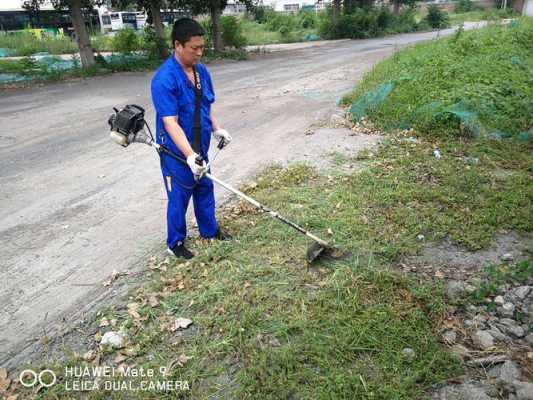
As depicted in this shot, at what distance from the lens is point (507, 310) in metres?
3.10

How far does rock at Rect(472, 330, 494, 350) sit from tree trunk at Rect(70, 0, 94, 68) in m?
16.1

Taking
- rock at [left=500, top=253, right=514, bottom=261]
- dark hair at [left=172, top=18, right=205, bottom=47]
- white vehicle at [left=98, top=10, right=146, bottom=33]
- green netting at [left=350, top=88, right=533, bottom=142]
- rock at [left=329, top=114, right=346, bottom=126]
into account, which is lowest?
rock at [left=500, top=253, right=514, bottom=261]

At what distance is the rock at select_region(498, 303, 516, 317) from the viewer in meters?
3.08

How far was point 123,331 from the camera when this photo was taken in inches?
122

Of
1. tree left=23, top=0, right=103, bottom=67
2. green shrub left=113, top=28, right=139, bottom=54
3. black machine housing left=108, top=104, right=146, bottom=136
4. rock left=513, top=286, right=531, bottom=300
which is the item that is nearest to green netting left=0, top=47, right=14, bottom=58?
tree left=23, top=0, right=103, bottom=67

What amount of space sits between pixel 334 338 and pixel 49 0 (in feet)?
57.3

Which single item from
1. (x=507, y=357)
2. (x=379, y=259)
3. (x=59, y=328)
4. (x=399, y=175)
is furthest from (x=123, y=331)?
(x=399, y=175)

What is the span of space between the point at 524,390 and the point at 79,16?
16.8m

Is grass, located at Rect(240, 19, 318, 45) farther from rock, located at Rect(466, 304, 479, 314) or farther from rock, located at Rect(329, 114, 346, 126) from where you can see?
rock, located at Rect(466, 304, 479, 314)

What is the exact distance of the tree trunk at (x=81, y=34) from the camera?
1458 cm

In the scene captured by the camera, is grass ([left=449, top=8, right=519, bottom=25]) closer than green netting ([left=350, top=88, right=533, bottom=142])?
No

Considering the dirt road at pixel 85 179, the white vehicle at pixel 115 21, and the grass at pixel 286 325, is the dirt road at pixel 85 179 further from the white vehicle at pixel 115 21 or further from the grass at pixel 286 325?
the white vehicle at pixel 115 21

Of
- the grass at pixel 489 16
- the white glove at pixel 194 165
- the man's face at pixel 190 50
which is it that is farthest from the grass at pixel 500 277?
the grass at pixel 489 16

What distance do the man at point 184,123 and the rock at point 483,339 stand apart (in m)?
2.33
